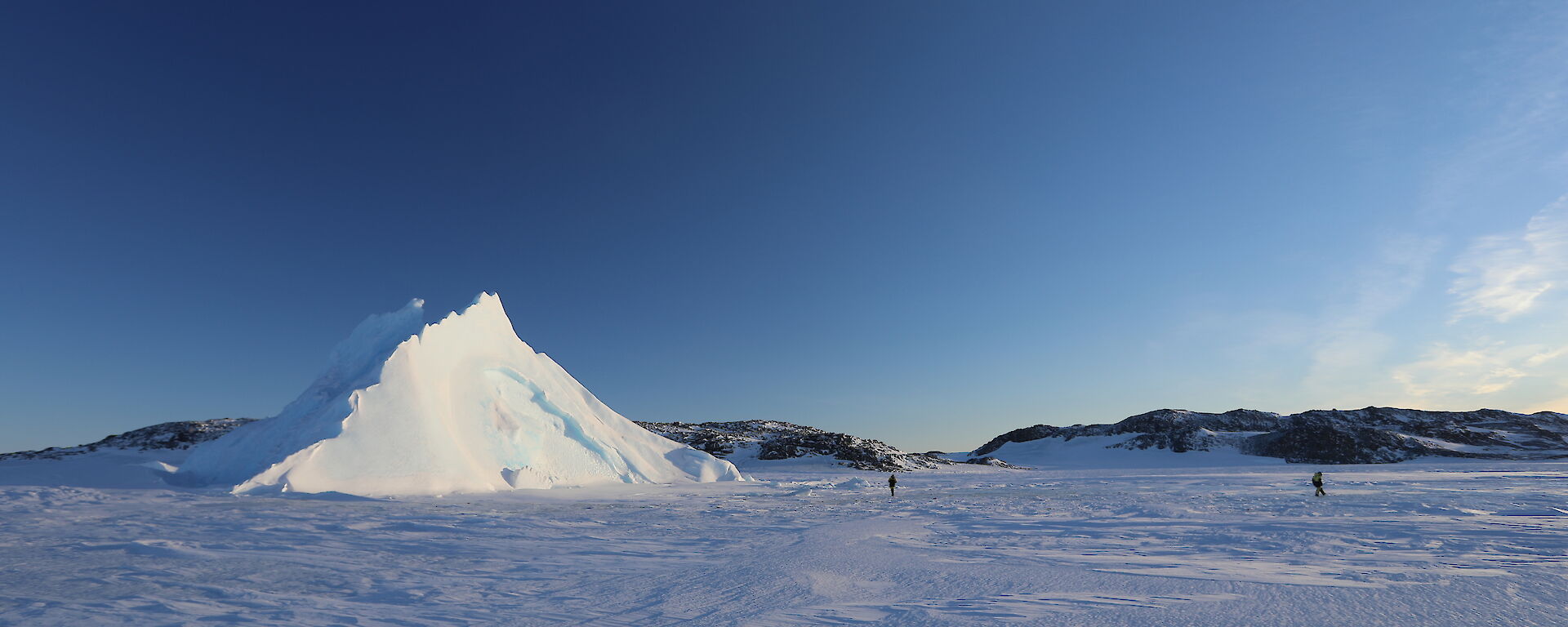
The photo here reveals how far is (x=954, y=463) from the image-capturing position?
57.7 metres

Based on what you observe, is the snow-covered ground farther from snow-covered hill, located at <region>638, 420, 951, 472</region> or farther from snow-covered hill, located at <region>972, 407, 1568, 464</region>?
snow-covered hill, located at <region>972, 407, 1568, 464</region>

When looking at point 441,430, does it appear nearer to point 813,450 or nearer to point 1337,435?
point 813,450

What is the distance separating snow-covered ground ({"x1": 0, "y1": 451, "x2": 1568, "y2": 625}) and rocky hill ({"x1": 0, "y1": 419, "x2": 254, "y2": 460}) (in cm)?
4568

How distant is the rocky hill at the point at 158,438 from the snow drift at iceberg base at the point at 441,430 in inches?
1536

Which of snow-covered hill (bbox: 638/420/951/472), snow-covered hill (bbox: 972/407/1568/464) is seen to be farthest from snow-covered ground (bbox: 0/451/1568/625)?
snow-covered hill (bbox: 972/407/1568/464)

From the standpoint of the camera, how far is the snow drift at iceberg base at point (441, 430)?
20.1 m

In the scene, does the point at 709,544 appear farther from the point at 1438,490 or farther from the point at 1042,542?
the point at 1438,490

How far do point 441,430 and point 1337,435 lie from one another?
67.5 m

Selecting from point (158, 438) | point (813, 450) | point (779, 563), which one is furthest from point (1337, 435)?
point (158, 438)

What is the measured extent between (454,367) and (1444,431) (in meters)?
79.0

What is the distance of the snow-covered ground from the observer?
19.8 feet

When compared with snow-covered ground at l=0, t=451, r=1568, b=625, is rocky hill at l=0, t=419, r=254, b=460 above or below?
above

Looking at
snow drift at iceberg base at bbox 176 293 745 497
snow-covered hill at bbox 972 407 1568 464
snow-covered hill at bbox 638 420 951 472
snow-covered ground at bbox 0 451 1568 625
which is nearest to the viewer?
snow-covered ground at bbox 0 451 1568 625

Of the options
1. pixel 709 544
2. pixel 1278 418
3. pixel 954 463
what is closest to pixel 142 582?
pixel 709 544
